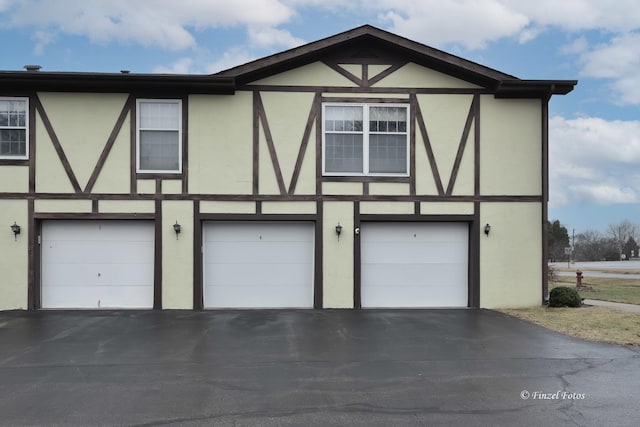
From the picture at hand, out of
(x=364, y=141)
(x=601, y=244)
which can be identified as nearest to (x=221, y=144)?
(x=364, y=141)

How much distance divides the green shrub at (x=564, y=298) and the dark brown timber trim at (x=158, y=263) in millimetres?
9711

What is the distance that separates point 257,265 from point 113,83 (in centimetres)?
555

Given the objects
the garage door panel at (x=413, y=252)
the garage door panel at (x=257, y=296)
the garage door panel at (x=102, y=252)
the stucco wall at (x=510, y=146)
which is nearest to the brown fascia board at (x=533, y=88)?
the stucco wall at (x=510, y=146)

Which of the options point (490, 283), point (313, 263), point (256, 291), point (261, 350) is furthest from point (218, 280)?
point (490, 283)

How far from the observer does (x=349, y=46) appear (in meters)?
12.7

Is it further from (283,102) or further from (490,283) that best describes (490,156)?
(283,102)

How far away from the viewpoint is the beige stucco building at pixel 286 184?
479 inches

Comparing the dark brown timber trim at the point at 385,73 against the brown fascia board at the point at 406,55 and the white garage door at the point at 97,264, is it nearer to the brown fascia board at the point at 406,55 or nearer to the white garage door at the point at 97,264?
the brown fascia board at the point at 406,55

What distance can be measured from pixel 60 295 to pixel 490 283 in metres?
10.7

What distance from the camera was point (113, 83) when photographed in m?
11.9

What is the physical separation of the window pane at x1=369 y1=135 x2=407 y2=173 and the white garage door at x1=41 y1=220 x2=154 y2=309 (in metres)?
5.80

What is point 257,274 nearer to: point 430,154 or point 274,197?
point 274,197

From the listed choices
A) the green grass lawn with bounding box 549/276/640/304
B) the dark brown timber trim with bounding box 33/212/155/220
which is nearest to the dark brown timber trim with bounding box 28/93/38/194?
the dark brown timber trim with bounding box 33/212/155/220

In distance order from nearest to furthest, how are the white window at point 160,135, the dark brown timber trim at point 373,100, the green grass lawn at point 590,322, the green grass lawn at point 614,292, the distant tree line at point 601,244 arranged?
the green grass lawn at point 590,322
the white window at point 160,135
the dark brown timber trim at point 373,100
the green grass lawn at point 614,292
the distant tree line at point 601,244
